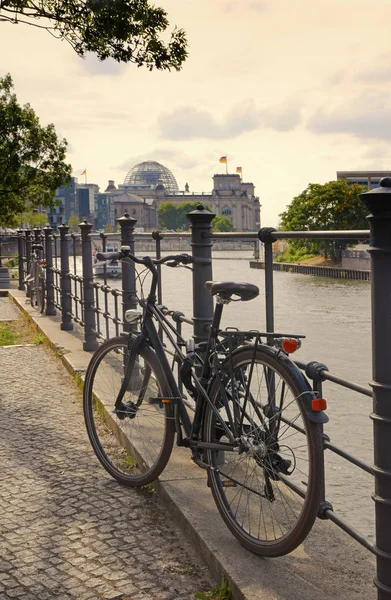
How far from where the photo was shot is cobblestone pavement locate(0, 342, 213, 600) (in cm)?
325

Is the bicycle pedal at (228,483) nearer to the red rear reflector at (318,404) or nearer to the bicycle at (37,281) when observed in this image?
the red rear reflector at (318,404)

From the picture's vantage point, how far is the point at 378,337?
2412 millimetres

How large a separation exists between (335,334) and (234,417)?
23.7 meters

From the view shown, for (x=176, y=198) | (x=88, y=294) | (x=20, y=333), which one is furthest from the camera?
(x=176, y=198)

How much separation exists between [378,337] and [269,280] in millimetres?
1403

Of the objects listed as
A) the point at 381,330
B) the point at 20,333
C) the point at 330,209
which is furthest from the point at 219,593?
the point at 330,209

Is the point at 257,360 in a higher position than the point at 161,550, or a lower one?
higher

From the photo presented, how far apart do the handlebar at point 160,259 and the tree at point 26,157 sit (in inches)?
558

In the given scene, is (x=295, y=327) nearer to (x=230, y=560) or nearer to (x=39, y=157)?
(x=39, y=157)

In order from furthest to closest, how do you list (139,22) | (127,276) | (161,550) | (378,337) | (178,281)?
(139,22)
(178,281)
(127,276)
(161,550)
(378,337)

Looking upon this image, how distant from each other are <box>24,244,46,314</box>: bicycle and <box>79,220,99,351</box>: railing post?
477cm

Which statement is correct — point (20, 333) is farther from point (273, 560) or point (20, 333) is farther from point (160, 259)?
point (273, 560)

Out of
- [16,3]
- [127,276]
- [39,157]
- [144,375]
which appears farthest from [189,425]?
[39,157]

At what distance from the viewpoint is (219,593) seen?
3.05m
